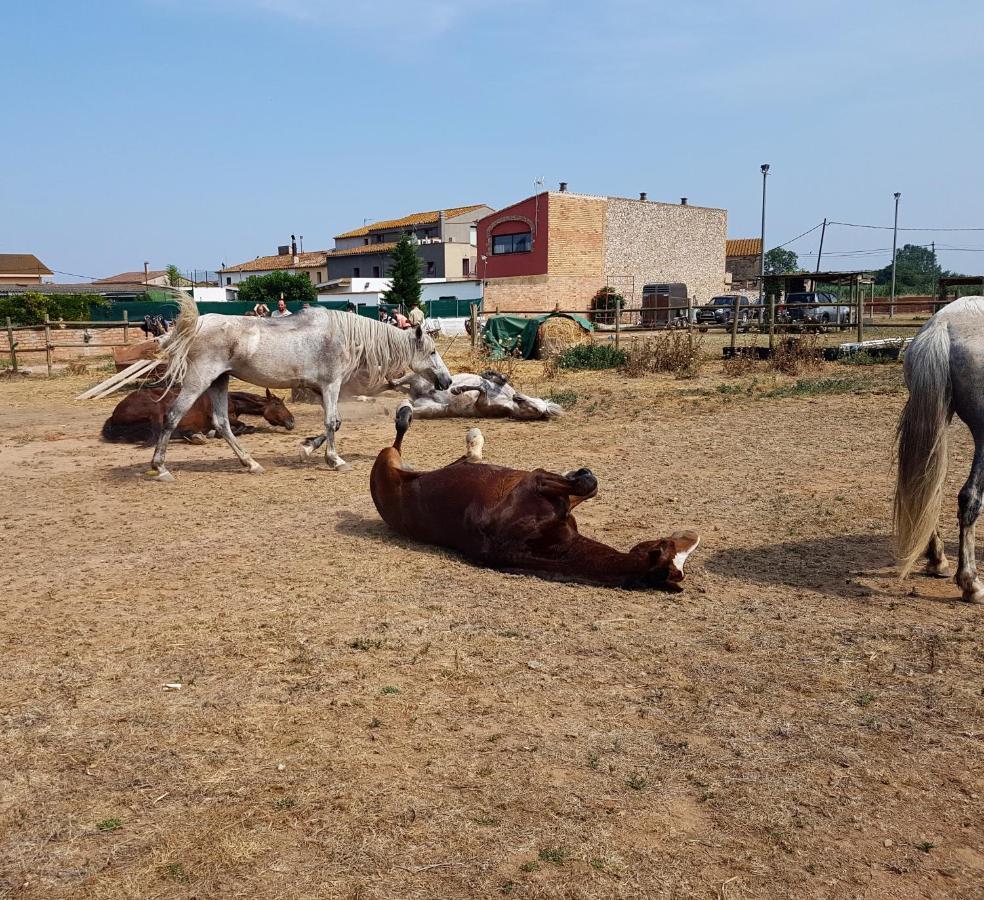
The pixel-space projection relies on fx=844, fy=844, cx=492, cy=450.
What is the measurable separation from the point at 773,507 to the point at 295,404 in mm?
9449

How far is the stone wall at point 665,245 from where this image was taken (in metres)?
51.1

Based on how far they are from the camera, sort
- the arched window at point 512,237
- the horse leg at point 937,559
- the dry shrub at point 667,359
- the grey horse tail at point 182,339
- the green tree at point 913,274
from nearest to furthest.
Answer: the horse leg at point 937,559, the grey horse tail at point 182,339, the dry shrub at point 667,359, the arched window at point 512,237, the green tree at point 913,274

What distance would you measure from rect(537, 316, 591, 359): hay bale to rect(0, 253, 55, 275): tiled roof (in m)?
77.9

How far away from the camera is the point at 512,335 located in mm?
23375

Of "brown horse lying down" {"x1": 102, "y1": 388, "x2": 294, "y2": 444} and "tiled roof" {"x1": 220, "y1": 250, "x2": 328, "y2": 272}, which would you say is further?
"tiled roof" {"x1": 220, "y1": 250, "x2": 328, "y2": 272}

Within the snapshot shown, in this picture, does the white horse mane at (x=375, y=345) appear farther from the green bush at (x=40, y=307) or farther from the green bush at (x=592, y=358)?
the green bush at (x=40, y=307)

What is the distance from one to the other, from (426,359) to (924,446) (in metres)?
6.41

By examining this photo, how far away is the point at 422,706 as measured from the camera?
359 centimetres

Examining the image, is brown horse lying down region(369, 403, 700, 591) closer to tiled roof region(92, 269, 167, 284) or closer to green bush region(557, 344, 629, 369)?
green bush region(557, 344, 629, 369)

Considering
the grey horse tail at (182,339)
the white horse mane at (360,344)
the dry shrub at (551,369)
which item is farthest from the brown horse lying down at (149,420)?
the dry shrub at (551,369)

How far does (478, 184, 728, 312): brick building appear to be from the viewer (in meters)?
48.2

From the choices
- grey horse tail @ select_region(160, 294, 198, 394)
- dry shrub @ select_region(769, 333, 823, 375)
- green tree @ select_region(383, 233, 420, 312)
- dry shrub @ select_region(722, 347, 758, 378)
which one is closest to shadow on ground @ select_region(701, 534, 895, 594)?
grey horse tail @ select_region(160, 294, 198, 394)

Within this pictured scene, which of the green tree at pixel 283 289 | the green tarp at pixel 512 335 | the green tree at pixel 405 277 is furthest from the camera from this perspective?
the green tree at pixel 283 289

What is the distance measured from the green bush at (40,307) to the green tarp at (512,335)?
2103cm
